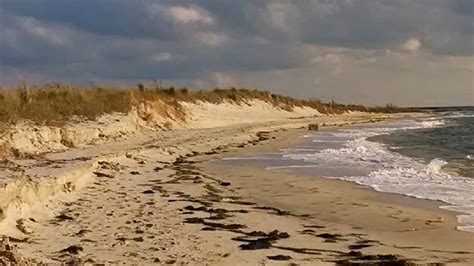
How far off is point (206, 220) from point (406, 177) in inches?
320

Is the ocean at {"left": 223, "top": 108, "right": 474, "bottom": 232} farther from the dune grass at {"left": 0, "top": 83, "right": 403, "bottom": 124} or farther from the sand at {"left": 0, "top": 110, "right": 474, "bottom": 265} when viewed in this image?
the dune grass at {"left": 0, "top": 83, "right": 403, "bottom": 124}

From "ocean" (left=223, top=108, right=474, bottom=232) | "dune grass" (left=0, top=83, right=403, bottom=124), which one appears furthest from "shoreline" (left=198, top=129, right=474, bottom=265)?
"dune grass" (left=0, top=83, right=403, bottom=124)

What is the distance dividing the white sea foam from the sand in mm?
550

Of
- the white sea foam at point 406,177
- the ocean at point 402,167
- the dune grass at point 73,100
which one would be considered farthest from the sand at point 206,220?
the dune grass at point 73,100

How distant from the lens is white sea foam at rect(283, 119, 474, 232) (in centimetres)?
1353

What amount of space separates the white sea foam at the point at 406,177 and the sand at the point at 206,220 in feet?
1.81

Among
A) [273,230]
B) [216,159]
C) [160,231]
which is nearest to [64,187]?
[160,231]

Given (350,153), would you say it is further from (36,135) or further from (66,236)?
(66,236)

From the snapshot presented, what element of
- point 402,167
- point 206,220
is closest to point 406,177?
point 402,167

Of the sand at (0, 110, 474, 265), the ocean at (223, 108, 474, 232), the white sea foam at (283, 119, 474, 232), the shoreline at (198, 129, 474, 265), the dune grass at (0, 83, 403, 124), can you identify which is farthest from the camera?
the dune grass at (0, 83, 403, 124)

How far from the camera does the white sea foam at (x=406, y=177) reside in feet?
44.4

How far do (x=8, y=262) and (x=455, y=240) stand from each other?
602 cm

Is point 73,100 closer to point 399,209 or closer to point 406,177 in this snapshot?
point 406,177

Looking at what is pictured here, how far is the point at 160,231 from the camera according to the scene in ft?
32.4
